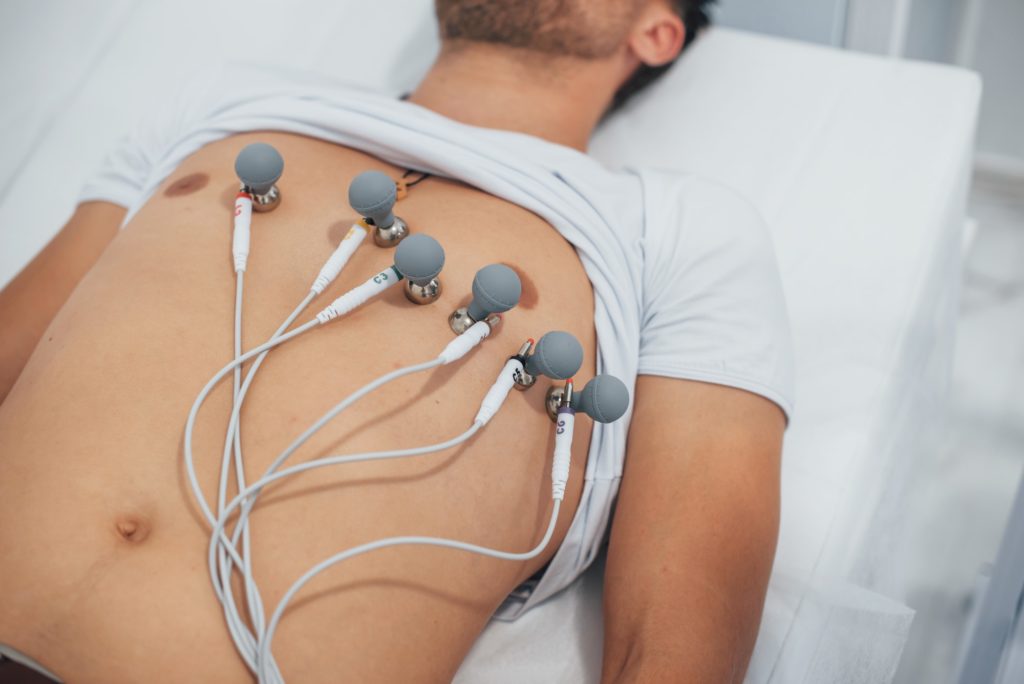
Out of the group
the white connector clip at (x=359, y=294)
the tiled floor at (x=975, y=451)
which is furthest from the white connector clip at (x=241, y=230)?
the tiled floor at (x=975, y=451)

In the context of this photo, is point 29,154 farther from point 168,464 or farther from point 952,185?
point 952,185

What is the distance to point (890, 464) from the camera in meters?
1.17

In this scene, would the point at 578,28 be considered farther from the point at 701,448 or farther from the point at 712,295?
the point at 701,448

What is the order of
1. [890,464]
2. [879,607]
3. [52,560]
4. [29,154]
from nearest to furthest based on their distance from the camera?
[52,560] → [879,607] → [890,464] → [29,154]

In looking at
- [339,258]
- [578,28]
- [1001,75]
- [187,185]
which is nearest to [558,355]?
[339,258]

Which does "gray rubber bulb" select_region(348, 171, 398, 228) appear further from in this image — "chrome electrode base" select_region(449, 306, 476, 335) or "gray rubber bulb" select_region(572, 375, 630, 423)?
"gray rubber bulb" select_region(572, 375, 630, 423)

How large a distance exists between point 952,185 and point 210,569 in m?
1.15

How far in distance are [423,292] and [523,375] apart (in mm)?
128

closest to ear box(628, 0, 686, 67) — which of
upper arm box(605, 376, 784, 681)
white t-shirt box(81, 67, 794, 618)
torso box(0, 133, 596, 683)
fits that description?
white t-shirt box(81, 67, 794, 618)

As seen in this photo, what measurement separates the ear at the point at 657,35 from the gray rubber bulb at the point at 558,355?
26.6 inches

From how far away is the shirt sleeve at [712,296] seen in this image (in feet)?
3.15

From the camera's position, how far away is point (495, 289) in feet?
2.62

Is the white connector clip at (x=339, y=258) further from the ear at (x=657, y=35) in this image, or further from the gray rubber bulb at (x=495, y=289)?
the ear at (x=657, y=35)

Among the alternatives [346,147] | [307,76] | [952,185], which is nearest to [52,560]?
[346,147]
